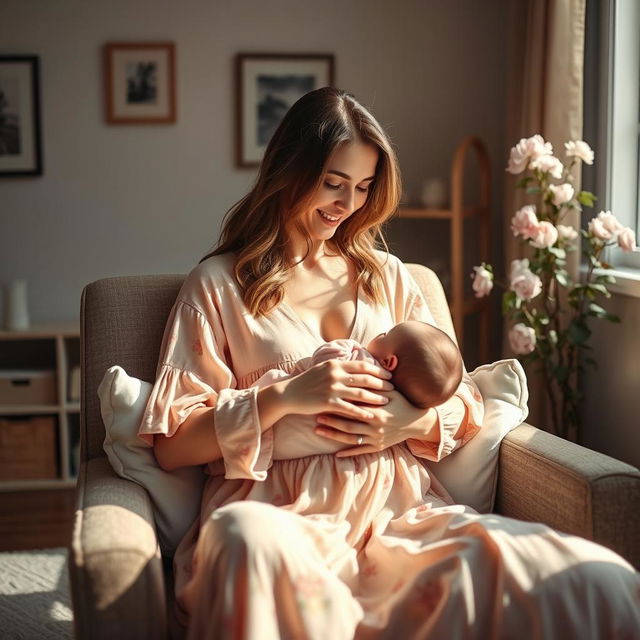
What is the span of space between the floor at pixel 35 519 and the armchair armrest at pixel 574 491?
5.50 feet

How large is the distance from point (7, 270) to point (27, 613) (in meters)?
1.95

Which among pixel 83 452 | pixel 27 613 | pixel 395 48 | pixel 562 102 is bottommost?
pixel 27 613

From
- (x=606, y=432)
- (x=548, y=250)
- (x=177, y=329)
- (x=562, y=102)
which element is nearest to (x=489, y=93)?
(x=562, y=102)

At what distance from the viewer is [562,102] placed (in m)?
3.22

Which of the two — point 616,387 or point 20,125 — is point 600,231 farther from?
point 20,125

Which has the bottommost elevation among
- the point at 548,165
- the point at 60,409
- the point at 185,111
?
the point at 60,409

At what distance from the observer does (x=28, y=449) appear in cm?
377

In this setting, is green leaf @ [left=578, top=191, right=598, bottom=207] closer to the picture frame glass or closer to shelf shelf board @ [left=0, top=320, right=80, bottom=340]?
the picture frame glass

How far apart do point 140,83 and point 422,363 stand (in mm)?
2757

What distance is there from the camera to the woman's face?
1.86 metres

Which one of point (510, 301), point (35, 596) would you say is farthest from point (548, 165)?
point (35, 596)

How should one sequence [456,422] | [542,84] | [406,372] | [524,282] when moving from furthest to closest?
[542,84]
[524,282]
[456,422]
[406,372]

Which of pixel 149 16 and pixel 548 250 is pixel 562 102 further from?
pixel 149 16

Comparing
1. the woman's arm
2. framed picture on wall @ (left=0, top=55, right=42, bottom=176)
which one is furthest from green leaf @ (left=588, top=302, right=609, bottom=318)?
framed picture on wall @ (left=0, top=55, right=42, bottom=176)
